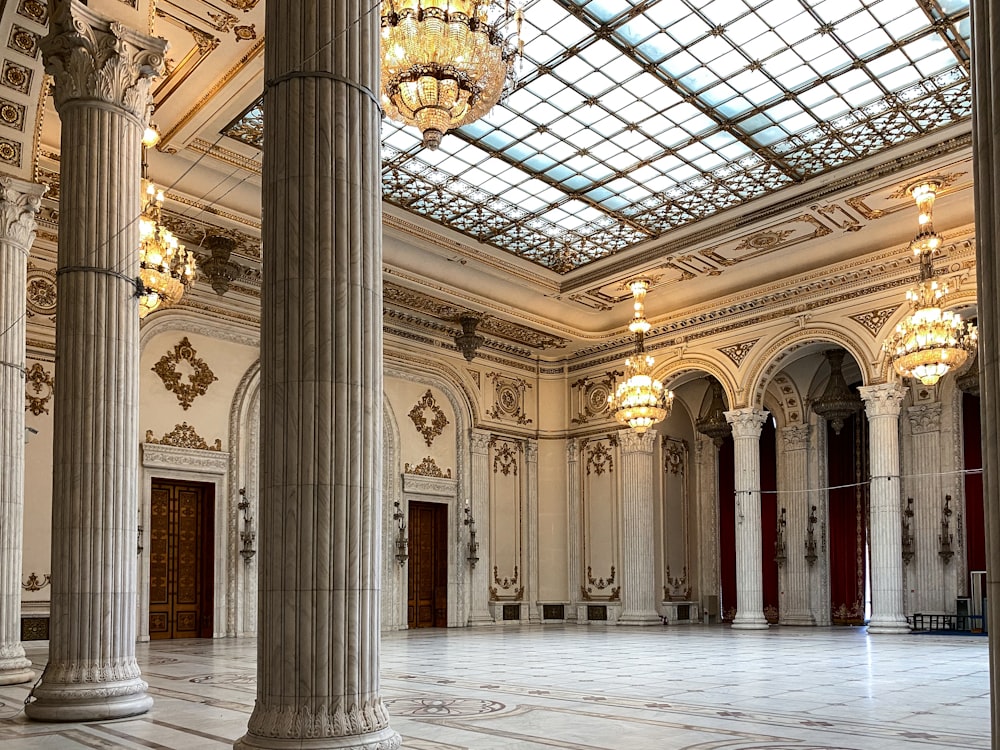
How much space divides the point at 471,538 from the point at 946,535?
8.49m

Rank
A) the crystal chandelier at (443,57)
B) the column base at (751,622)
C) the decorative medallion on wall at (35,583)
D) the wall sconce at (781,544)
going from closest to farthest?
the crystal chandelier at (443,57) → the decorative medallion on wall at (35,583) → the column base at (751,622) → the wall sconce at (781,544)

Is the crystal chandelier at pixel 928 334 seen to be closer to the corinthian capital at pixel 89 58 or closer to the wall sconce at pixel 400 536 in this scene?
the wall sconce at pixel 400 536

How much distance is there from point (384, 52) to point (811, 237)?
10485 mm

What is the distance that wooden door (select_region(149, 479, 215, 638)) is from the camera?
1440 cm

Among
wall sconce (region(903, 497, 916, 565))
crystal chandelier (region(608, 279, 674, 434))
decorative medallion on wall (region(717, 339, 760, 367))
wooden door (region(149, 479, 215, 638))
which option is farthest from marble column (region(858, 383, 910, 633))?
wooden door (region(149, 479, 215, 638))

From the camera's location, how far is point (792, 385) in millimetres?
19875

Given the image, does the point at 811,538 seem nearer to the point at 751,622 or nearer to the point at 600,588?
the point at 751,622

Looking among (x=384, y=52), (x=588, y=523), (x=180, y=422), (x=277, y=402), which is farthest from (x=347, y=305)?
(x=588, y=523)

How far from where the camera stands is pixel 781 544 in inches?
773

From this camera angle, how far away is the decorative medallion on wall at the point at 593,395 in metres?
20.0

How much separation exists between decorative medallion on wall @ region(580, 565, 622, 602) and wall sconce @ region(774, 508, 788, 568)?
3.27 metres

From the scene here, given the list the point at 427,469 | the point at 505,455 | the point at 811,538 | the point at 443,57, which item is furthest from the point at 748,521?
the point at 443,57

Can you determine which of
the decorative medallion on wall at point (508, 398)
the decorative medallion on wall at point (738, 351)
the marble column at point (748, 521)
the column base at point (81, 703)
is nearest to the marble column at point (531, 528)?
the decorative medallion on wall at point (508, 398)

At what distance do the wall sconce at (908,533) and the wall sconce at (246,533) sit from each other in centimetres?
1129
